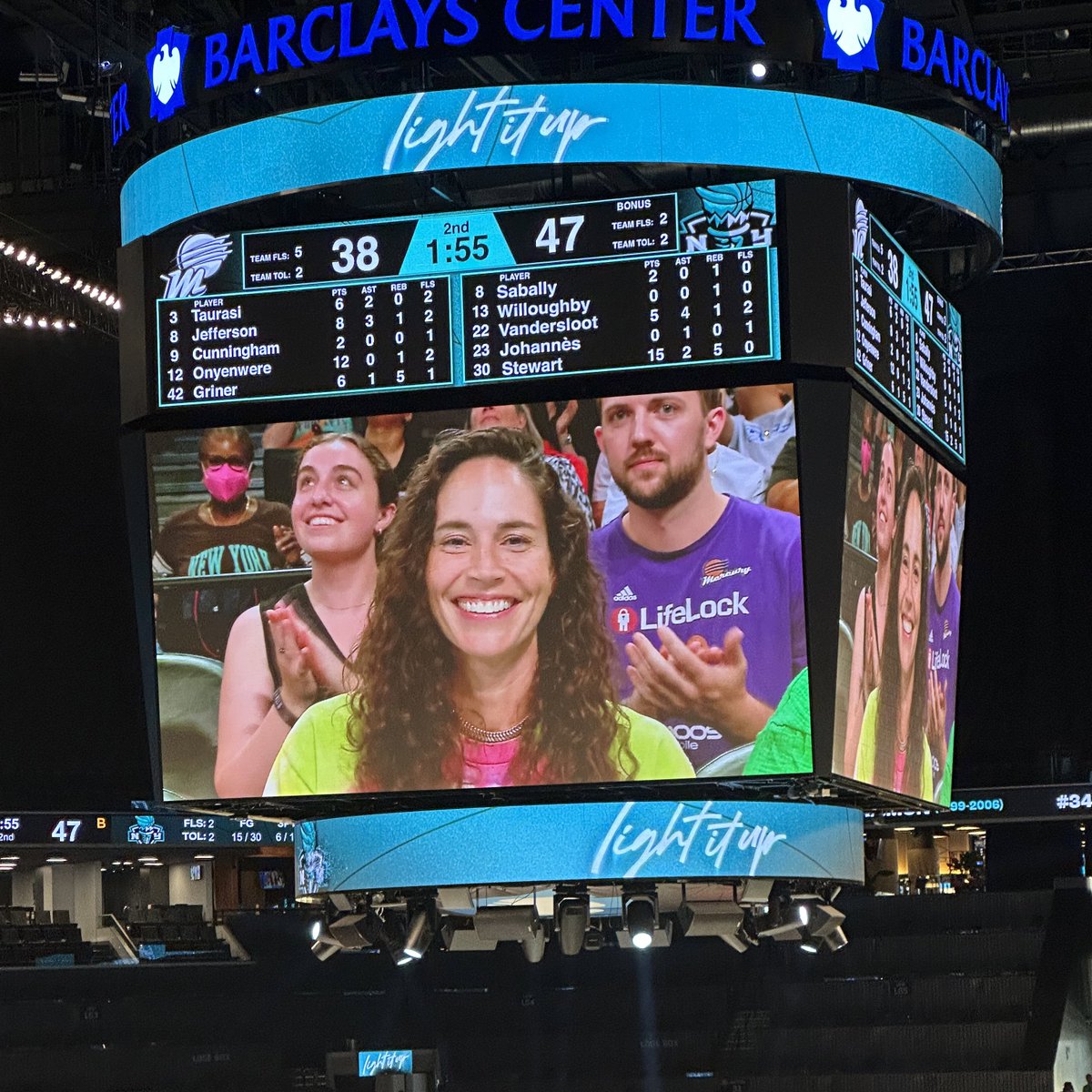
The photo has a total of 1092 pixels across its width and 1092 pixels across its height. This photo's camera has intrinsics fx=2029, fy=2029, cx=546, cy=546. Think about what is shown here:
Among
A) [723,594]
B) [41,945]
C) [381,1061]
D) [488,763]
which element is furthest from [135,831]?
[723,594]

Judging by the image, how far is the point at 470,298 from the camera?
14039 mm

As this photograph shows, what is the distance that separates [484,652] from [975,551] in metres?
15.4

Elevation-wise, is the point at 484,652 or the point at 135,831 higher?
the point at 484,652

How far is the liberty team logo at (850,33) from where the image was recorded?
14.2 meters

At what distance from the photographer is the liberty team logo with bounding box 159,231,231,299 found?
1455cm

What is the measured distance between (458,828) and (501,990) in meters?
9.47

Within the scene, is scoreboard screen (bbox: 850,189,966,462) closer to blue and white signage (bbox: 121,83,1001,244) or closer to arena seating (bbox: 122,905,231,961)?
blue and white signage (bbox: 121,83,1001,244)

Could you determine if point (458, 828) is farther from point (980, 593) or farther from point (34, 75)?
point (980, 593)

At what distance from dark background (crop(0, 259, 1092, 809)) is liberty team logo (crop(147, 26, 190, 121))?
1250cm

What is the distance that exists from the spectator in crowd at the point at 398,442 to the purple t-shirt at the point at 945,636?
14.5 ft

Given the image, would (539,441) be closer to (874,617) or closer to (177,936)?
(874,617)

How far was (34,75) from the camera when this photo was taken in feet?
66.9

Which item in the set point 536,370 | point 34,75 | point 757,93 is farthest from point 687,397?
point 34,75

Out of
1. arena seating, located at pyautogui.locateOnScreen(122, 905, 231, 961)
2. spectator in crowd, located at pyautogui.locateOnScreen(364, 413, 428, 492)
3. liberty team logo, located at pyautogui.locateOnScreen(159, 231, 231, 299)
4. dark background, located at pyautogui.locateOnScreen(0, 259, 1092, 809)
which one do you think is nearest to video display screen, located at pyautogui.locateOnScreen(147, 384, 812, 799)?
spectator in crowd, located at pyautogui.locateOnScreen(364, 413, 428, 492)
